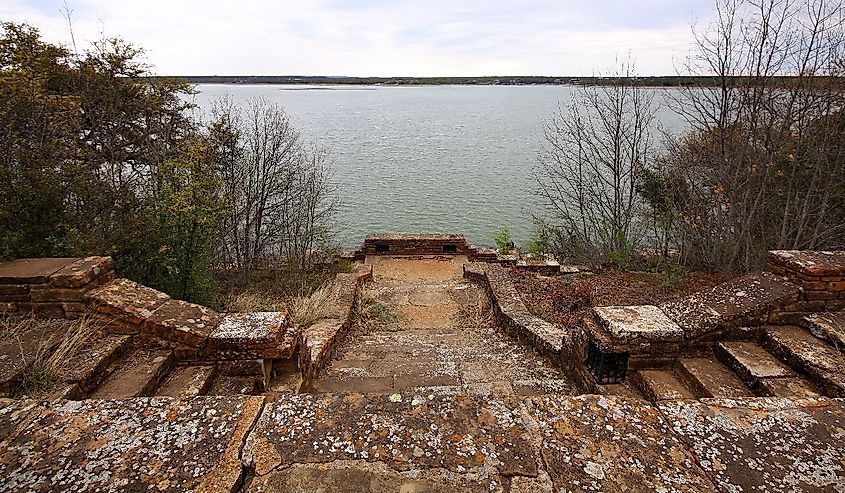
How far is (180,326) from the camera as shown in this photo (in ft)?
11.5

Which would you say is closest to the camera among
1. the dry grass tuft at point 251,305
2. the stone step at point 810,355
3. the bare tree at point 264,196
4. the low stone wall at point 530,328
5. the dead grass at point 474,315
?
the stone step at point 810,355

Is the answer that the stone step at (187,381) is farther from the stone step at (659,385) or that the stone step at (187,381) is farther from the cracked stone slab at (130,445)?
the stone step at (659,385)

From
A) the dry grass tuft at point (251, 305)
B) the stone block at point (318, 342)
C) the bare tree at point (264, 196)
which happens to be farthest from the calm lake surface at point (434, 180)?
the stone block at point (318, 342)

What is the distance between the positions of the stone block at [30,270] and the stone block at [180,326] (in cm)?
89

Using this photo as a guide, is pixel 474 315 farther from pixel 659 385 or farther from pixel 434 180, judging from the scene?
pixel 434 180

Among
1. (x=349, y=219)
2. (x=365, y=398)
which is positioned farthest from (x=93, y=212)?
(x=349, y=219)

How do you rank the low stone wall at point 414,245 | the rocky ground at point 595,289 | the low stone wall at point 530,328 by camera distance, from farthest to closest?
the low stone wall at point 414,245 → the rocky ground at point 595,289 → the low stone wall at point 530,328

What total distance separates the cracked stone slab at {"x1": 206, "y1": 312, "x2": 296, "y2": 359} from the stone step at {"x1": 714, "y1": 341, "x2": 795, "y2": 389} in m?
3.31

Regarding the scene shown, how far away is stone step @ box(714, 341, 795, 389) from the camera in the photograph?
10.3 feet

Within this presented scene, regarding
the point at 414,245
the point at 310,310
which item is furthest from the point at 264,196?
the point at 310,310

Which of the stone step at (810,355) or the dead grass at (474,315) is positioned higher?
the stone step at (810,355)

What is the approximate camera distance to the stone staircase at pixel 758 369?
2980 millimetres

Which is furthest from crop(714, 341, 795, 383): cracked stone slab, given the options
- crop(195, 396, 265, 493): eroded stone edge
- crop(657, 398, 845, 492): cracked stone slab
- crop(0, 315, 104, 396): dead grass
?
crop(0, 315, 104, 396): dead grass

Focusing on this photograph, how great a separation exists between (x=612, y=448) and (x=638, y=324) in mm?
1960
